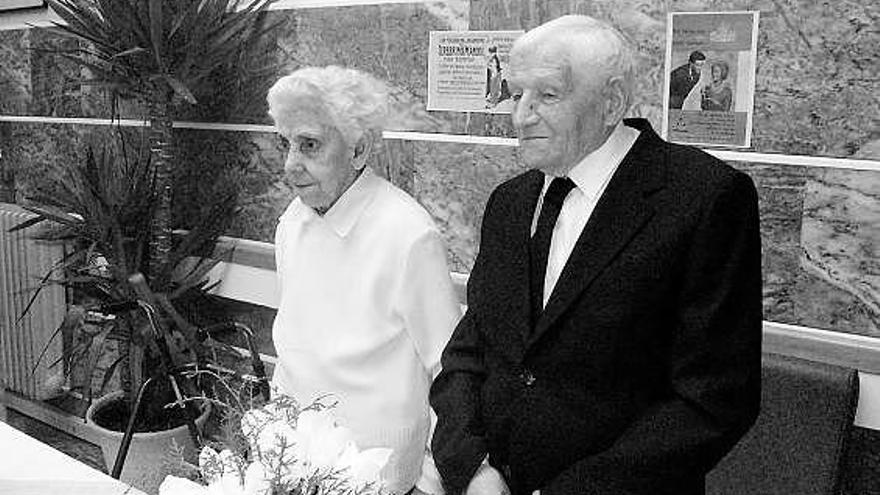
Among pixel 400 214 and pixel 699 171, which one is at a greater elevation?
pixel 699 171

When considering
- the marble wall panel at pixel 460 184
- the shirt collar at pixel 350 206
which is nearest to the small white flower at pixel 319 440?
the shirt collar at pixel 350 206

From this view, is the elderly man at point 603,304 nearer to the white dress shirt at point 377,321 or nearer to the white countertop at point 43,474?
the white dress shirt at point 377,321

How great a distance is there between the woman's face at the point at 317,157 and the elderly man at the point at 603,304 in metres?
0.58

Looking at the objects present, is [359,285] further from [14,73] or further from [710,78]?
[14,73]

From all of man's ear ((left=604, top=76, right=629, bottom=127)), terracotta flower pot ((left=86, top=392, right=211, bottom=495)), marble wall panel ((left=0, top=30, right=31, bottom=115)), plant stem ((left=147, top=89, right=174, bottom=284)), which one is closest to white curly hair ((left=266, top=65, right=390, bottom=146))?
man's ear ((left=604, top=76, right=629, bottom=127))

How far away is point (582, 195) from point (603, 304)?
25 centimetres

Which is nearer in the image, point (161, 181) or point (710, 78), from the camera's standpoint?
point (710, 78)

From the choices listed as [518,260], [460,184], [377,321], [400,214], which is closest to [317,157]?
[400,214]

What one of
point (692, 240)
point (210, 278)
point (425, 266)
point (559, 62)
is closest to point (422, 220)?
point (425, 266)

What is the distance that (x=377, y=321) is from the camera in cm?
237

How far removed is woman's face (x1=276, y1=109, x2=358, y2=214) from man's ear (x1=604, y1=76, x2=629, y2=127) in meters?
0.81

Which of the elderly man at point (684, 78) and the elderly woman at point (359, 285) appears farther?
the elderly man at point (684, 78)

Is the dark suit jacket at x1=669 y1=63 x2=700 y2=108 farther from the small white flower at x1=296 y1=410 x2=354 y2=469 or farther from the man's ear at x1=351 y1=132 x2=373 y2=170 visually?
the small white flower at x1=296 y1=410 x2=354 y2=469

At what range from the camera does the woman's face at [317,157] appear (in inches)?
96.2
